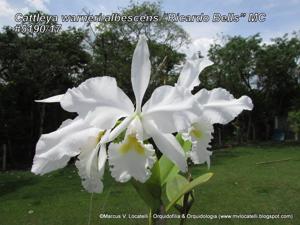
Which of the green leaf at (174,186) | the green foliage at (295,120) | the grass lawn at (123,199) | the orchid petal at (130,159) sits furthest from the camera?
the green foliage at (295,120)

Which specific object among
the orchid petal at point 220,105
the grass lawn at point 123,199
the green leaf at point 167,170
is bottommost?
the grass lawn at point 123,199

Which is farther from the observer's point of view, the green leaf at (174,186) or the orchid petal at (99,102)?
the green leaf at (174,186)

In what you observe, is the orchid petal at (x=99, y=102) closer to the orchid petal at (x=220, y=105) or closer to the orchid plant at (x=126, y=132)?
the orchid plant at (x=126, y=132)

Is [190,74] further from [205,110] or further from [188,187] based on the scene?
[188,187]

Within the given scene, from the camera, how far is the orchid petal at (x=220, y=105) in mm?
605

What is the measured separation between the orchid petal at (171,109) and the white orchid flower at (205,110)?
35 mm

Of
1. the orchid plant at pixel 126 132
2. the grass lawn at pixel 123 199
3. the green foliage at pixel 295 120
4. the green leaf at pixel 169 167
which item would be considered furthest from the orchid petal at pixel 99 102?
the green foliage at pixel 295 120

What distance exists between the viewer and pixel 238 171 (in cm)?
652

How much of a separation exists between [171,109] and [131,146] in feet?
0.24

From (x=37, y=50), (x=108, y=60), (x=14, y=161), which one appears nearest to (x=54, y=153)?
(x=37, y=50)

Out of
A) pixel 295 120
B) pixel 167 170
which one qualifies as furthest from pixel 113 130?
pixel 295 120

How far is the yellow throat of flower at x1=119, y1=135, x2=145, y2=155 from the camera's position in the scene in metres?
0.55

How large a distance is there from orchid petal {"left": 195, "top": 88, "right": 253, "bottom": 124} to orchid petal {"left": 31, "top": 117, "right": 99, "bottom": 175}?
0.16 m

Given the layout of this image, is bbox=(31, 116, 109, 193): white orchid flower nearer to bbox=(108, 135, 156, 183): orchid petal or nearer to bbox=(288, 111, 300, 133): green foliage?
bbox=(108, 135, 156, 183): orchid petal
